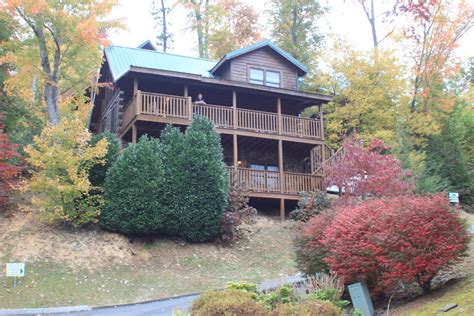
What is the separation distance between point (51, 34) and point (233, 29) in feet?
73.0

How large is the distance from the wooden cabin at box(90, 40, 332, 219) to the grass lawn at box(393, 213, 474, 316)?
12.5 metres

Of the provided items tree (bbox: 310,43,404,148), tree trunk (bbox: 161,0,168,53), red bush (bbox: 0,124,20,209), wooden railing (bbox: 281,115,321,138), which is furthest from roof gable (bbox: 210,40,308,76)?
tree trunk (bbox: 161,0,168,53)

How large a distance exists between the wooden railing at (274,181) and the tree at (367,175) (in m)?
2.66

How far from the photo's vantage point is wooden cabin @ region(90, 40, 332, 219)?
2375 cm

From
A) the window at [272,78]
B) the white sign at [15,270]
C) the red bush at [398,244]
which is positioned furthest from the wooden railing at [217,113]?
the red bush at [398,244]

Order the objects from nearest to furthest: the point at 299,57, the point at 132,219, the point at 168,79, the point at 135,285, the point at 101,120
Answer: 1. the point at 135,285
2. the point at 132,219
3. the point at 168,79
4. the point at 101,120
5. the point at 299,57

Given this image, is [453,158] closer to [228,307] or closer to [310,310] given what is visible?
[310,310]

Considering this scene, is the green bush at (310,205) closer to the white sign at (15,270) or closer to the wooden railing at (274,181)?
the wooden railing at (274,181)

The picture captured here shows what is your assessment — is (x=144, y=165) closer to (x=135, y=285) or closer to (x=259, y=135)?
(x=135, y=285)

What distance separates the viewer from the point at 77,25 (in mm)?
22641

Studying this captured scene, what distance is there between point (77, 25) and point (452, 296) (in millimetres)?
18227

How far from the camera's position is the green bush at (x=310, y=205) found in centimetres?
2314

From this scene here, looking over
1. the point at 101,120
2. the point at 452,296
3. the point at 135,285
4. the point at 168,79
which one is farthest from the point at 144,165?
the point at 101,120

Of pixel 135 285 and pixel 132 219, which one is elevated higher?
pixel 132 219
